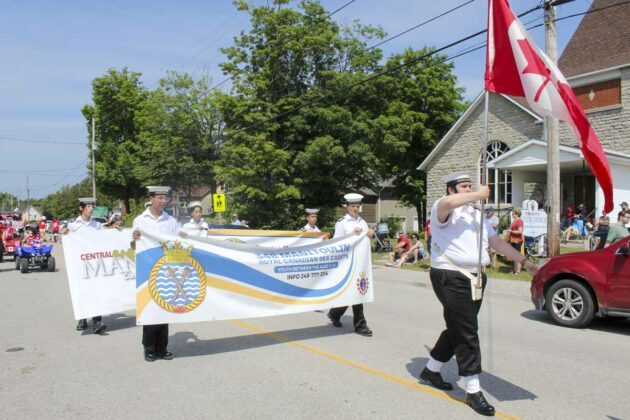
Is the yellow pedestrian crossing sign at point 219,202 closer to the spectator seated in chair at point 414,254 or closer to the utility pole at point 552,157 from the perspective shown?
the spectator seated in chair at point 414,254

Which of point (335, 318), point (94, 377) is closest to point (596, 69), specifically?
point (335, 318)

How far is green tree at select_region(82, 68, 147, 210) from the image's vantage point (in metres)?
52.2

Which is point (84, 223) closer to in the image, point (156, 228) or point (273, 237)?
point (156, 228)

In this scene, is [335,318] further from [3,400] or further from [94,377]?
[3,400]

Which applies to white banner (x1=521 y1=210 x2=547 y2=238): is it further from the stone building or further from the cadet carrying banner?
the cadet carrying banner

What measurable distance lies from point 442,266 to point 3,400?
14.2 feet

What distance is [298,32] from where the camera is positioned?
3017 cm

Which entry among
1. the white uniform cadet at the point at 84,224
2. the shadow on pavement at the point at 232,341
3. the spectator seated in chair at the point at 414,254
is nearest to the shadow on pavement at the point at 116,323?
the white uniform cadet at the point at 84,224

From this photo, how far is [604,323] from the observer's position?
870 centimetres

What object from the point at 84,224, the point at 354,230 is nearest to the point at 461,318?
the point at 354,230

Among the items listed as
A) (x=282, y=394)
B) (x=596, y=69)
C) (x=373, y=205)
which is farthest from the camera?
(x=373, y=205)

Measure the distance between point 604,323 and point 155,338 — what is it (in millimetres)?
7173

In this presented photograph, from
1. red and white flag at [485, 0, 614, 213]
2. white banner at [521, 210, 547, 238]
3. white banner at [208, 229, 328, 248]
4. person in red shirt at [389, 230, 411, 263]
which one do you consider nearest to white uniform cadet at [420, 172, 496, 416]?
red and white flag at [485, 0, 614, 213]

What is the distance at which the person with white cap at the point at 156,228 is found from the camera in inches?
247
